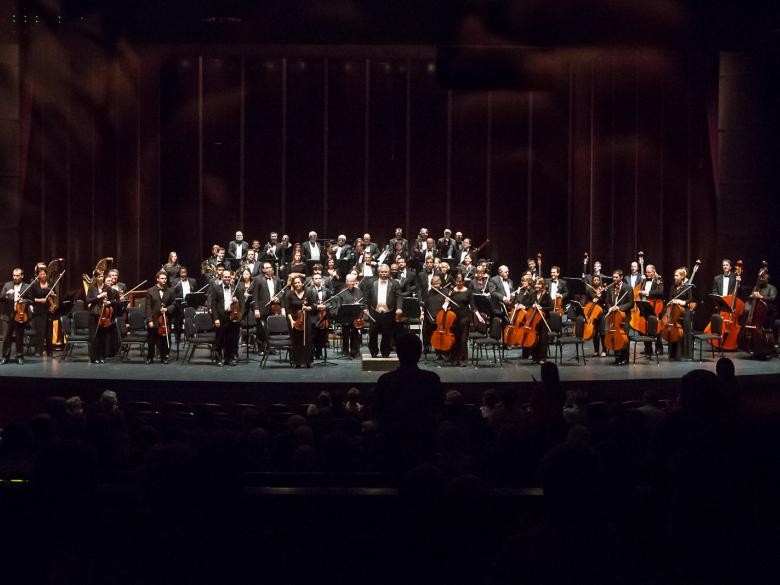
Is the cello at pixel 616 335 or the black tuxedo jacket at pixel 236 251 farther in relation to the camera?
the black tuxedo jacket at pixel 236 251

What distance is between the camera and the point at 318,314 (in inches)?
524

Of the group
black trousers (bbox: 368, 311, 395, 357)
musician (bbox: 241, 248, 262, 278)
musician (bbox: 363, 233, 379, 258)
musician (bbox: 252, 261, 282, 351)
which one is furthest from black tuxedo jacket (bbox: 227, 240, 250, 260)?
black trousers (bbox: 368, 311, 395, 357)

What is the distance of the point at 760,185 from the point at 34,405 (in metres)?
12.6

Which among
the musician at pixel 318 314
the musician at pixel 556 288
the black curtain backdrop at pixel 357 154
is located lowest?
the musician at pixel 318 314

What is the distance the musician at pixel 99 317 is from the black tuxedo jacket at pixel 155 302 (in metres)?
0.40

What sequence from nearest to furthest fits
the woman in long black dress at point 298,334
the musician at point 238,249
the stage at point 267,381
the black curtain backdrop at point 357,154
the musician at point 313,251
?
the stage at point 267,381
the woman in long black dress at point 298,334
the musician at point 313,251
the musician at point 238,249
the black curtain backdrop at point 357,154

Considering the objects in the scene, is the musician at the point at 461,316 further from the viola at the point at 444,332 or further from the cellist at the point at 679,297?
the cellist at the point at 679,297

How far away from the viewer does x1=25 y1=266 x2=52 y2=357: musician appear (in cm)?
1367

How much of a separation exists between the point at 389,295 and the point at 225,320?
2194mm

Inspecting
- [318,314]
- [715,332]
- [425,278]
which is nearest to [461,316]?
[425,278]

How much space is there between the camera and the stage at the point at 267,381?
1134 centimetres

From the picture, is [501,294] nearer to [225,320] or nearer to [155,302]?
[225,320]

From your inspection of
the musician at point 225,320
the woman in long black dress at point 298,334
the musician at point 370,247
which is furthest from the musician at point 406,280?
the musician at point 225,320

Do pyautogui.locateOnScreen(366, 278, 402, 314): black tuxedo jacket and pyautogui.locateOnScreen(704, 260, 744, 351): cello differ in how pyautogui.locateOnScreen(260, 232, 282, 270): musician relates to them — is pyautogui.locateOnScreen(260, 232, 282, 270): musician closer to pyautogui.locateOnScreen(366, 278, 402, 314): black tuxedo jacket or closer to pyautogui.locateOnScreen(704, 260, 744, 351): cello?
pyautogui.locateOnScreen(366, 278, 402, 314): black tuxedo jacket
